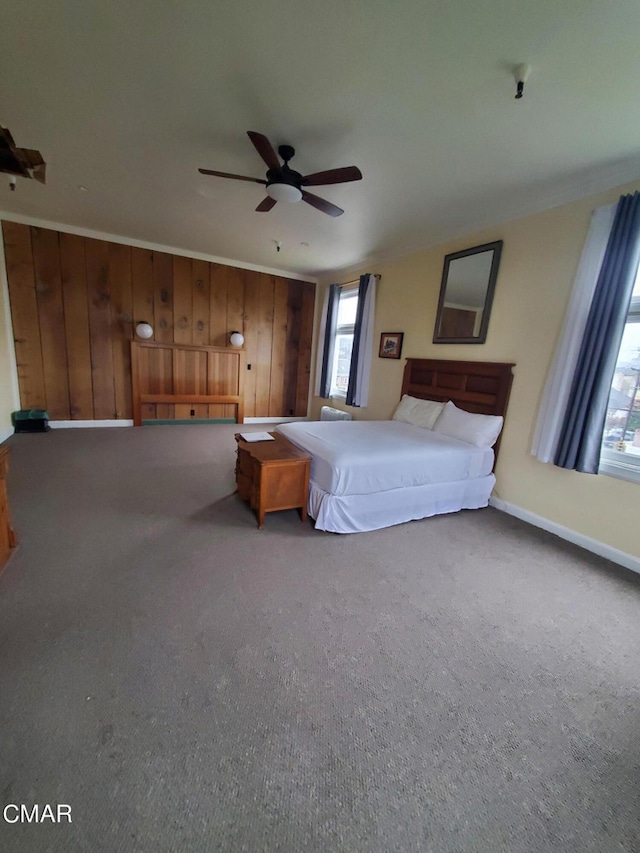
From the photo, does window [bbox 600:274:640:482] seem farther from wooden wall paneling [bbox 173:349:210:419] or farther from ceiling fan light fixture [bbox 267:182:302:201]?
wooden wall paneling [bbox 173:349:210:419]

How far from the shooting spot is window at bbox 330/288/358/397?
5.48 meters

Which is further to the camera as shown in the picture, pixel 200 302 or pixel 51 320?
pixel 200 302

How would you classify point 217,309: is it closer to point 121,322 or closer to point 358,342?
point 121,322

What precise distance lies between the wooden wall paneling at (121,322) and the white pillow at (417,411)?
4094 mm

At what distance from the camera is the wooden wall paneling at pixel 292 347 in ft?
20.1

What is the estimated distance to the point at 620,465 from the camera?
97.0 inches

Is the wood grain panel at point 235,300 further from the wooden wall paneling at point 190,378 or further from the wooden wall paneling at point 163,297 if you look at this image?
the wooden wall paneling at point 163,297

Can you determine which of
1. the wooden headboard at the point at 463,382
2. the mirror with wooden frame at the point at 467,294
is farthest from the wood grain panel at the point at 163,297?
the mirror with wooden frame at the point at 467,294

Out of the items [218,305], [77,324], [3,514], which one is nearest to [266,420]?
[218,305]

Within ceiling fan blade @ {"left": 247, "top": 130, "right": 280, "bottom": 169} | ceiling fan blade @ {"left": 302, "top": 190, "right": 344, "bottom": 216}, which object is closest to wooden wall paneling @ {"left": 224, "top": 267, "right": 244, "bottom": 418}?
ceiling fan blade @ {"left": 302, "top": 190, "right": 344, "bottom": 216}

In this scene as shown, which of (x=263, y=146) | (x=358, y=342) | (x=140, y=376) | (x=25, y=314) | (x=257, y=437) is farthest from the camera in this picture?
(x=140, y=376)

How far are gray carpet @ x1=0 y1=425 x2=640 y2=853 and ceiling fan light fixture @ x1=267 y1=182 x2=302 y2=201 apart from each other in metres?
2.50

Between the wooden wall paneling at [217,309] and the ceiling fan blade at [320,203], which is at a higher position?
the ceiling fan blade at [320,203]

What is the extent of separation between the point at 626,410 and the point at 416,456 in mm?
1527
